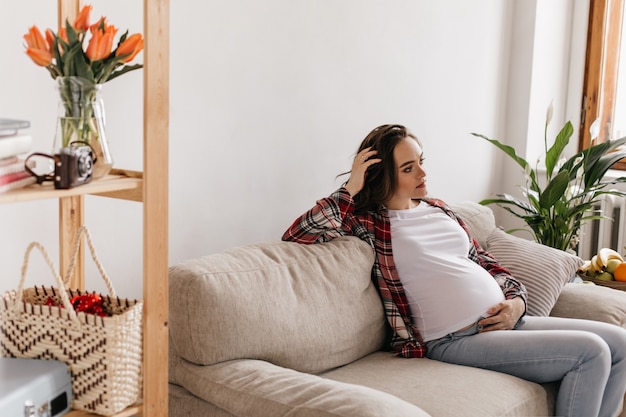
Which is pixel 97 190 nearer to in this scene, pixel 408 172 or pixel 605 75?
pixel 408 172

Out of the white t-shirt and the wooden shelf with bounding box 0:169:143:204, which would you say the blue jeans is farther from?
the wooden shelf with bounding box 0:169:143:204

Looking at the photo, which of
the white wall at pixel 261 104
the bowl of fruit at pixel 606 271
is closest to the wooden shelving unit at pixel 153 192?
the white wall at pixel 261 104

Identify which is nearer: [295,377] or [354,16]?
[295,377]

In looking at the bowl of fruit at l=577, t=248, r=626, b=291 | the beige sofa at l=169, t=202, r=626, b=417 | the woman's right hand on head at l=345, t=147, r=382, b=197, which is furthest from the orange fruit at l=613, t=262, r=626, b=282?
the woman's right hand on head at l=345, t=147, r=382, b=197

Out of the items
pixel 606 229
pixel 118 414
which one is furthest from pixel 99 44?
pixel 606 229

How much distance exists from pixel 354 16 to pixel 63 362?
186cm

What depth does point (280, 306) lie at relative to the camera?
6.72 ft

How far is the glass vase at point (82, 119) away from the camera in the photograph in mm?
1439

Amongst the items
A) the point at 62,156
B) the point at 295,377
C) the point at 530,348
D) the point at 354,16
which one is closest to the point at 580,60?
the point at 354,16

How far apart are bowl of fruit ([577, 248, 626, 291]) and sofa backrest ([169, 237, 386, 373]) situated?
1.19 m

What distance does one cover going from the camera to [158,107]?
4.91 feet

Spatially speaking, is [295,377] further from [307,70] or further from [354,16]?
[354,16]

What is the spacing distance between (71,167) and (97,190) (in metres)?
0.07

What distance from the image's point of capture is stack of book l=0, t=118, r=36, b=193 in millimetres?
1312
